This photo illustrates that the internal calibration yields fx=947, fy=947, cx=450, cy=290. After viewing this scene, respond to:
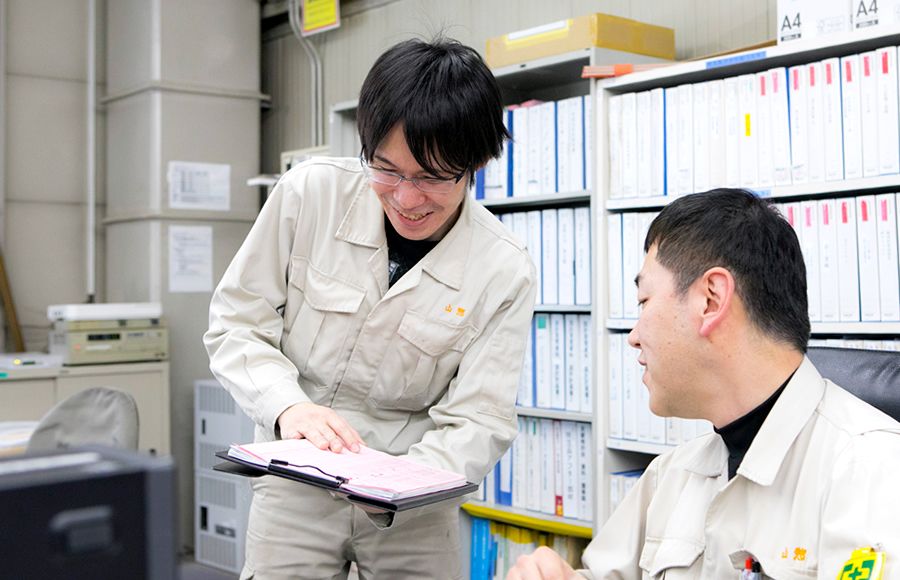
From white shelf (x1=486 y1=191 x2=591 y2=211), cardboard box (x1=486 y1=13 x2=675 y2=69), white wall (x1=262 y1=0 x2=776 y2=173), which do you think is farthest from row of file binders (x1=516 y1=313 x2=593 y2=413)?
white wall (x1=262 y1=0 x2=776 y2=173)

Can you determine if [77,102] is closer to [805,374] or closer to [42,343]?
[42,343]

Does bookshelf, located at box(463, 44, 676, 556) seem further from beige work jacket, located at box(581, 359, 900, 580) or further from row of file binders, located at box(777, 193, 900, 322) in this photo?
beige work jacket, located at box(581, 359, 900, 580)

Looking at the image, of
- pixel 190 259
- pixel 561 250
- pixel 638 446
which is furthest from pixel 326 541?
pixel 190 259

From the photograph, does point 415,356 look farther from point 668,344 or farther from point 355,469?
point 668,344

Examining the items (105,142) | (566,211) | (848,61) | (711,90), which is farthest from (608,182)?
(105,142)

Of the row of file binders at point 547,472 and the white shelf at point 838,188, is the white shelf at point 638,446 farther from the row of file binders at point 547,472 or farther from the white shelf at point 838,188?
the white shelf at point 838,188

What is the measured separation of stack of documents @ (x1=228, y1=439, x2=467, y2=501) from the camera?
1.19m

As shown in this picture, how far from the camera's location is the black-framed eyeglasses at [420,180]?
1407mm

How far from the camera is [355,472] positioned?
125 cm

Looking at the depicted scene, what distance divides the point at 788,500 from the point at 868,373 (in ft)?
1.09

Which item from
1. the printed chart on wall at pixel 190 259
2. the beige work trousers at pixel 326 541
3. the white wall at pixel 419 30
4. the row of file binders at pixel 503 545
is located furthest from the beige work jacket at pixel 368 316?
the printed chart on wall at pixel 190 259

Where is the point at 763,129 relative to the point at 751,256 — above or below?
above

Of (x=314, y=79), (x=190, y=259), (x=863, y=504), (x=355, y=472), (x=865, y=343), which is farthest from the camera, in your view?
(x=314, y=79)

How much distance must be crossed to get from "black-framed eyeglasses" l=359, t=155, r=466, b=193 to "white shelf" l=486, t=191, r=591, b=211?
4.57 feet
